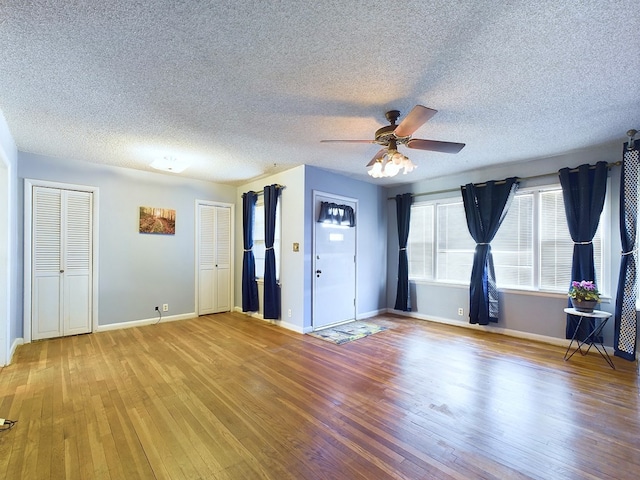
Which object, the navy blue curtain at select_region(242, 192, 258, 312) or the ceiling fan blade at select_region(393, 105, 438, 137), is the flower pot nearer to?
the ceiling fan blade at select_region(393, 105, 438, 137)

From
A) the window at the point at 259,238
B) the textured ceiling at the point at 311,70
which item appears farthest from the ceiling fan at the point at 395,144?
Result: the window at the point at 259,238

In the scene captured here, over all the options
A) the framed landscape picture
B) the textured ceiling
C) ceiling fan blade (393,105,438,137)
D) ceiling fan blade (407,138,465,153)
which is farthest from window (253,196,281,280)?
ceiling fan blade (393,105,438,137)

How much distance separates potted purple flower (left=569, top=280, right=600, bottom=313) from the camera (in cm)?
340

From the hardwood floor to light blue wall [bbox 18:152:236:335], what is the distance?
0.98 metres

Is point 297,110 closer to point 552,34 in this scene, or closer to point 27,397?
point 552,34

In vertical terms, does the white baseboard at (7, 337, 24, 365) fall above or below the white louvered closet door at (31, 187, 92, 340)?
Result: below

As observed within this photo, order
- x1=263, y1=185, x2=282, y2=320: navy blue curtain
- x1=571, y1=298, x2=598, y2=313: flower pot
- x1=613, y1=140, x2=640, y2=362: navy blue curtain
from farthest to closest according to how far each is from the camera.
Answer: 1. x1=263, y1=185, x2=282, y2=320: navy blue curtain
2. x1=571, y1=298, x2=598, y2=313: flower pot
3. x1=613, y1=140, x2=640, y2=362: navy blue curtain

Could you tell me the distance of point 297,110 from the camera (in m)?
2.72

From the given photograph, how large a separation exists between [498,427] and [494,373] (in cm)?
105

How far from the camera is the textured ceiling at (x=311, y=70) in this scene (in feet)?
5.25

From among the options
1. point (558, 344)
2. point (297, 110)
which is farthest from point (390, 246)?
point (297, 110)

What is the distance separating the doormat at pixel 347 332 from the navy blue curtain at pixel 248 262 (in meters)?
1.50

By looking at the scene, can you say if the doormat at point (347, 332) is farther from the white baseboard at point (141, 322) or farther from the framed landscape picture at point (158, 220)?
the framed landscape picture at point (158, 220)

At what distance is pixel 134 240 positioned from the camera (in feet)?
15.9
